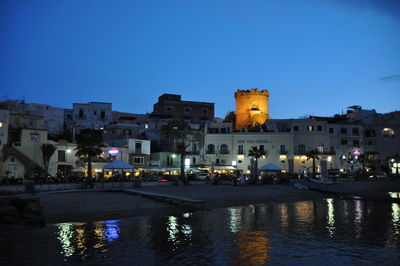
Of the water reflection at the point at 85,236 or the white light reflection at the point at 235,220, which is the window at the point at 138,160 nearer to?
the white light reflection at the point at 235,220

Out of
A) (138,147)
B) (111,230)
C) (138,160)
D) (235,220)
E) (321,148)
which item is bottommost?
(235,220)

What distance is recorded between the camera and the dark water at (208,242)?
1366 cm

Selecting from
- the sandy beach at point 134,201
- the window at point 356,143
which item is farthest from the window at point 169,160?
the window at point 356,143

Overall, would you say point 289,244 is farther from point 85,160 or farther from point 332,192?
point 85,160

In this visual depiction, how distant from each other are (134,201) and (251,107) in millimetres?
61224

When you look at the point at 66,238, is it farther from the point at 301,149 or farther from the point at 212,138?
the point at 301,149

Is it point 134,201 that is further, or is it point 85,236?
point 134,201

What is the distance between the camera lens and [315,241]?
1723 cm

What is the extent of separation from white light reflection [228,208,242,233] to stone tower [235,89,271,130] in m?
57.4

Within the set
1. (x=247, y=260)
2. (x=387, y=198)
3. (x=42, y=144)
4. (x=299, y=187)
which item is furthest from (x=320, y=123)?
(x=247, y=260)

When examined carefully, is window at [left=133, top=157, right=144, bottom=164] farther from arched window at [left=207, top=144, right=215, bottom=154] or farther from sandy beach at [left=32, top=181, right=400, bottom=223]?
sandy beach at [left=32, top=181, right=400, bottom=223]

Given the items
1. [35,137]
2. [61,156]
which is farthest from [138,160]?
[35,137]

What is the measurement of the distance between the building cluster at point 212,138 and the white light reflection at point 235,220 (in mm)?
28100

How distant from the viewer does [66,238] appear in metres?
16.6
